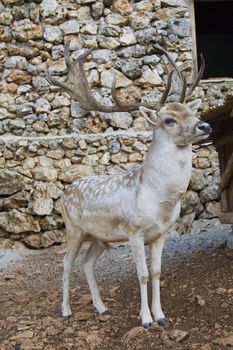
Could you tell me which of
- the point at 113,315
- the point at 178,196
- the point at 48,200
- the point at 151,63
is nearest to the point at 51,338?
the point at 113,315

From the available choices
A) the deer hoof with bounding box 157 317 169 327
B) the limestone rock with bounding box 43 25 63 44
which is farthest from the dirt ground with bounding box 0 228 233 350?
the limestone rock with bounding box 43 25 63 44

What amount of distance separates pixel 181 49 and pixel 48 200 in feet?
11.4

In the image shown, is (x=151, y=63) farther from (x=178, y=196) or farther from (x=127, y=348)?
(x=127, y=348)

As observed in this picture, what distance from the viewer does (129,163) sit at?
27.9 ft

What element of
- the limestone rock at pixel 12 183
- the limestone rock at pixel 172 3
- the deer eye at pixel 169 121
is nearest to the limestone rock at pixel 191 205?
the limestone rock at pixel 12 183

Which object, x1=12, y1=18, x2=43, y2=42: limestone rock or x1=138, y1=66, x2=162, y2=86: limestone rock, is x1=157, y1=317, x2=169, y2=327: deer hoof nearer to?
x1=138, y1=66, x2=162, y2=86: limestone rock

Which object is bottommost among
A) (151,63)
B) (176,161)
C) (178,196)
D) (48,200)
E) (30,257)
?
(30,257)

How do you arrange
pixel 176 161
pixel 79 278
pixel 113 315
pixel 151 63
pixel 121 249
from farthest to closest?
pixel 151 63 → pixel 121 249 → pixel 79 278 → pixel 113 315 → pixel 176 161

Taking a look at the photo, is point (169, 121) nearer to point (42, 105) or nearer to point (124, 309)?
point (124, 309)

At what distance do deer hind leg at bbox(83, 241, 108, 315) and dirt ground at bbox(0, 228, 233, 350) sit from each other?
0.35ft

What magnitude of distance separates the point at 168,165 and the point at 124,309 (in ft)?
5.20

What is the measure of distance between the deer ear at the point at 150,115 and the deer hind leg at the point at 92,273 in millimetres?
1330

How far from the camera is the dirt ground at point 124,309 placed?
13.2ft

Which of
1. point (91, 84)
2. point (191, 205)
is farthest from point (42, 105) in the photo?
point (191, 205)
